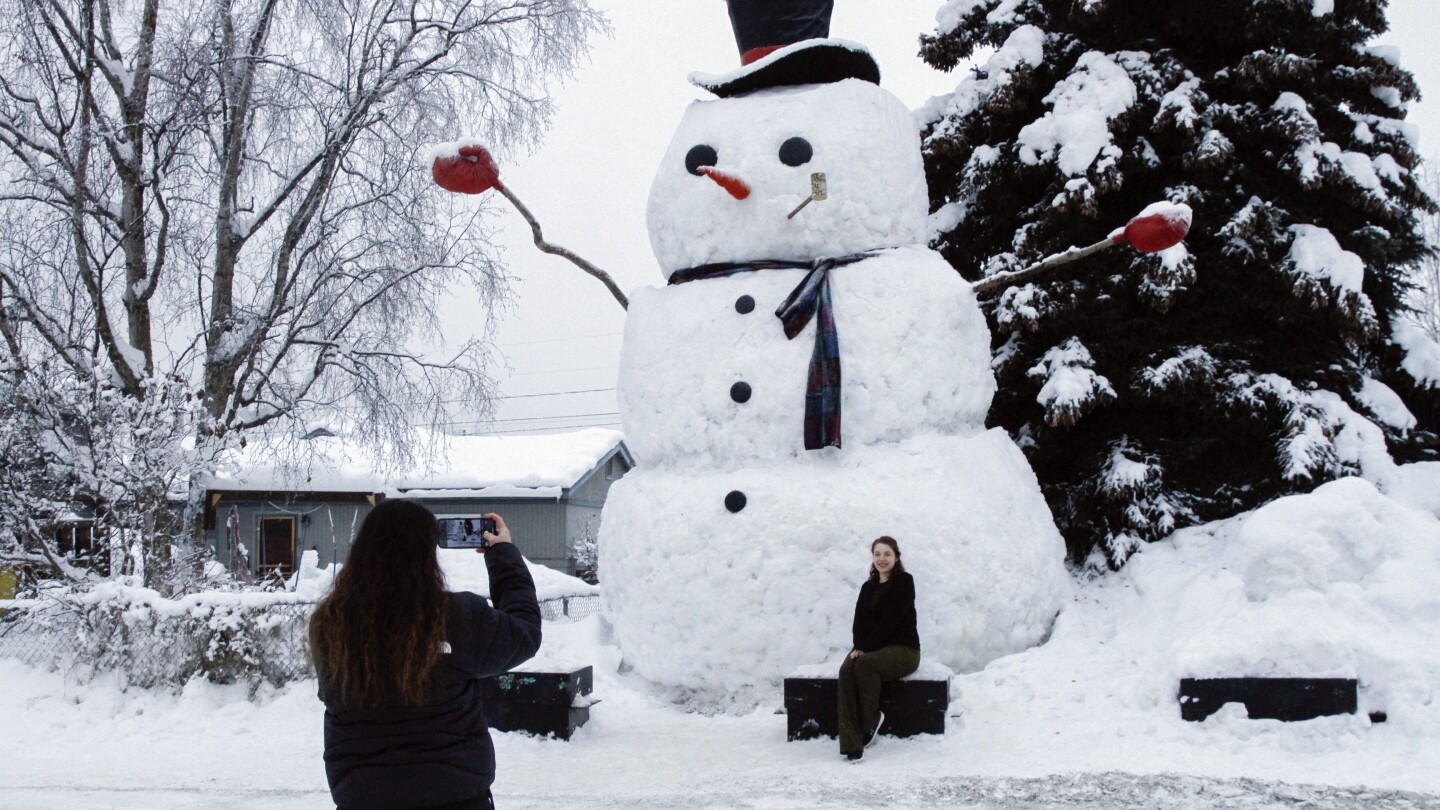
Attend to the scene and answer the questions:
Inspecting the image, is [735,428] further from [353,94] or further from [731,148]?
[353,94]

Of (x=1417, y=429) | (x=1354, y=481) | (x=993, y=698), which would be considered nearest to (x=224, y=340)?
(x=993, y=698)

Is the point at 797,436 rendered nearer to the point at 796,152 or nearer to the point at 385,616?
the point at 796,152

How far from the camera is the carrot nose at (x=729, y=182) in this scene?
22.5ft

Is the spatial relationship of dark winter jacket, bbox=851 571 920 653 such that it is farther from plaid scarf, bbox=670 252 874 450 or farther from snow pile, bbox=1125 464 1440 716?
snow pile, bbox=1125 464 1440 716

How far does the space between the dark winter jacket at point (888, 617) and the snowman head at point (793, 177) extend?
2345 millimetres

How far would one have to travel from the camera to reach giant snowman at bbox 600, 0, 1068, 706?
6.76 meters

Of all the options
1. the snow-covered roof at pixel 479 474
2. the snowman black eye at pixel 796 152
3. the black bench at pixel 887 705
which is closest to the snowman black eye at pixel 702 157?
the snowman black eye at pixel 796 152

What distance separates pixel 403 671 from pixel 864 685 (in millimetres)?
3852

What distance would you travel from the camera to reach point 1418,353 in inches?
331

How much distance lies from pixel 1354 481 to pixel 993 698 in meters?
2.46

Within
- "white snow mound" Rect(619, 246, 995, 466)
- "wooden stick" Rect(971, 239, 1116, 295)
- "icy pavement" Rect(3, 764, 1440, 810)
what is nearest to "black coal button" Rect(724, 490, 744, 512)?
"white snow mound" Rect(619, 246, 995, 466)

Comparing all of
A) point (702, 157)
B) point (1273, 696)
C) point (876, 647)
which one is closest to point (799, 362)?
point (702, 157)

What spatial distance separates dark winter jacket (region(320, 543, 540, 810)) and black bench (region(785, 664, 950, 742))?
3652mm

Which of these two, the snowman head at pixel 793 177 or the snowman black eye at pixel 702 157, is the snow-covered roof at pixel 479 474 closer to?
the snowman head at pixel 793 177
